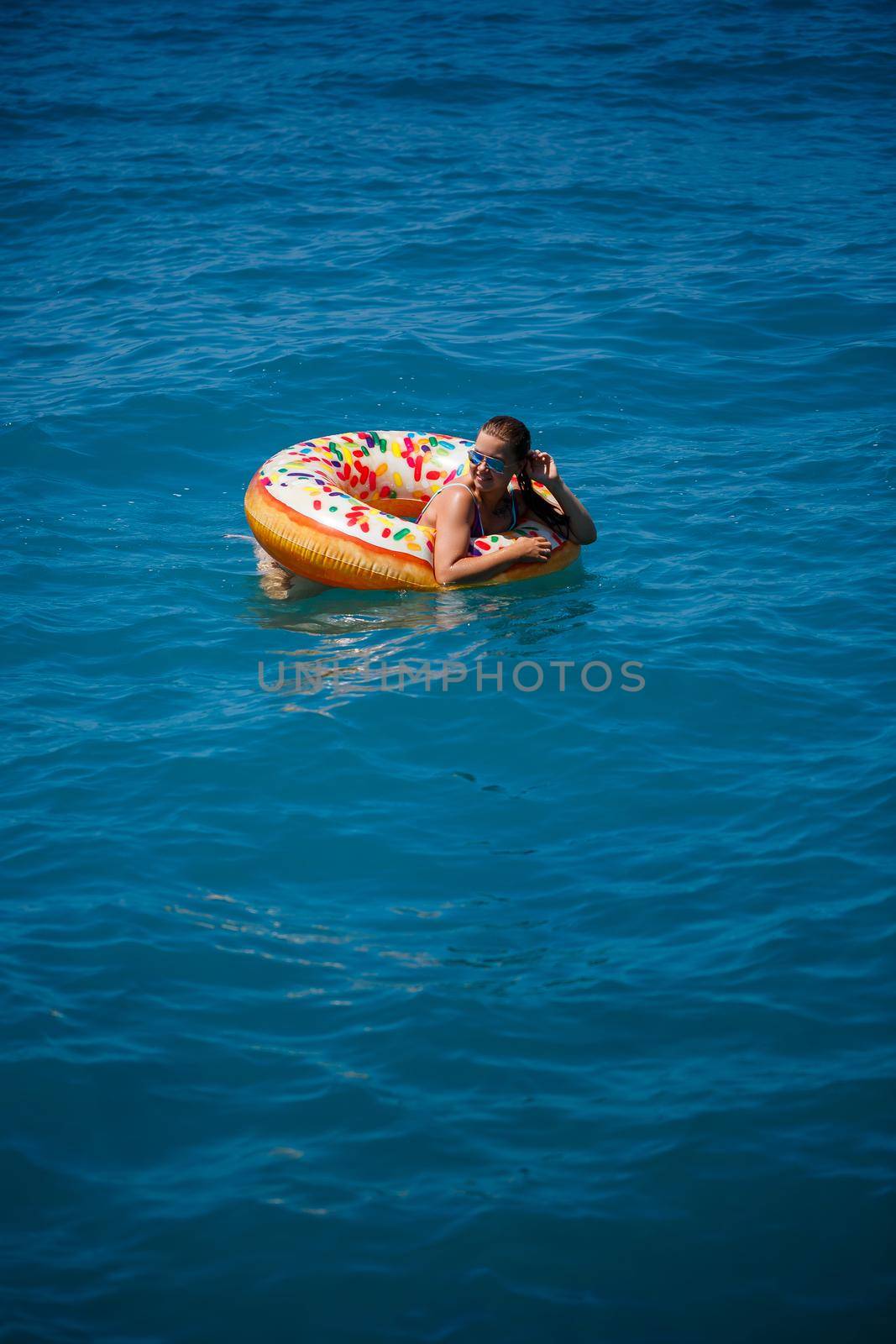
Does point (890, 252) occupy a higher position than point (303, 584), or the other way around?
point (890, 252)

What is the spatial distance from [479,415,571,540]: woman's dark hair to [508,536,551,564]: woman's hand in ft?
0.58

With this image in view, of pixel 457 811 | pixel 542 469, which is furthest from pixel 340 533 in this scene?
pixel 457 811

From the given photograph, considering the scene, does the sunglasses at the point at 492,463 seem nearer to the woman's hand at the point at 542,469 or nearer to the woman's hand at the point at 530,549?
the woman's hand at the point at 542,469

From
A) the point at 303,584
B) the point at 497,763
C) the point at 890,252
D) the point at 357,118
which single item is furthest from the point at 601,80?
the point at 497,763

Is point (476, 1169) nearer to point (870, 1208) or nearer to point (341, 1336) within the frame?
point (341, 1336)

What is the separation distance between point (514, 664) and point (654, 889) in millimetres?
1812

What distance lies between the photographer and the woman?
6.50m

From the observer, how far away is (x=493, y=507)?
6891 millimetres

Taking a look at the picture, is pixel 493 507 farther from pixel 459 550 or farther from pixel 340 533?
pixel 340 533

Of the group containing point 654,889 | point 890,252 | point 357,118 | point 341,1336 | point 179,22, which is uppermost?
point 179,22

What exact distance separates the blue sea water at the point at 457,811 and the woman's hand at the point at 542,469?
2.06 ft

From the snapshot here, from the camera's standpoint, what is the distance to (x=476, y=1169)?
11.8 feet

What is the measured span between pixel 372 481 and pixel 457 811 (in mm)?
2919

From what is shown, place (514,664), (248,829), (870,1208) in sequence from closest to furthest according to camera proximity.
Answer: (870,1208), (248,829), (514,664)
